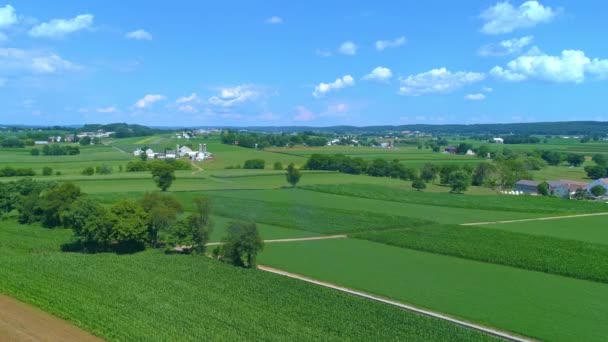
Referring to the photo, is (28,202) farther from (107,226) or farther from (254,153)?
(254,153)

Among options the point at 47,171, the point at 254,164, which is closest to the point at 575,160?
the point at 254,164

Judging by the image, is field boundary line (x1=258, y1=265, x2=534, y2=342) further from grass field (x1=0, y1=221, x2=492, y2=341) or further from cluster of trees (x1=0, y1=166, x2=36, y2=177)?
cluster of trees (x1=0, y1=166, x2=36, y2=177)

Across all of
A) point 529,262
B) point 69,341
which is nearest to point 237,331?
point 69,341

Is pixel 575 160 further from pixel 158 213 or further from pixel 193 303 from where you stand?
pixel 193 303

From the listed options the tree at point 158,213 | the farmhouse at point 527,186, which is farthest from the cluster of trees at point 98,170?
the farmhouse at point 527,186

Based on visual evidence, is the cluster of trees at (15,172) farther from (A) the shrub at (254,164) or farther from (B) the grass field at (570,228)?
(B) the grass field at (570,228)

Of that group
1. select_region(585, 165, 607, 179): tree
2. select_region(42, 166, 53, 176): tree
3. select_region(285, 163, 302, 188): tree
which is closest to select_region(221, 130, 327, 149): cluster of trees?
select_region(42, 166, 53, 176): tree
